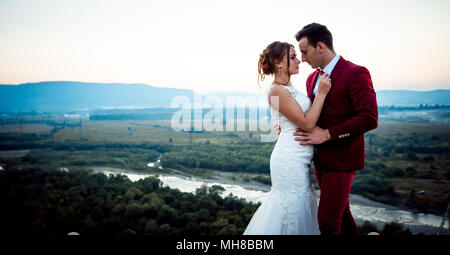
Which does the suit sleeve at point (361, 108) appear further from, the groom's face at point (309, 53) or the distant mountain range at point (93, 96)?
the distant mountain range at point (93, 96)

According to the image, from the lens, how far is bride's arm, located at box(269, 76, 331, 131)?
5.66 feet

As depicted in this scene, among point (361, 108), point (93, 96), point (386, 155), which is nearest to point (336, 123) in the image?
point (361, 108)

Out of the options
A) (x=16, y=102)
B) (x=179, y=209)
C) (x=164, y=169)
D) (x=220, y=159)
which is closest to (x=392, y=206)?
(x=179, y=209)

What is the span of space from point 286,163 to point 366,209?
1674 cm

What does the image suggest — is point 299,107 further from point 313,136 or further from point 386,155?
point 386,155

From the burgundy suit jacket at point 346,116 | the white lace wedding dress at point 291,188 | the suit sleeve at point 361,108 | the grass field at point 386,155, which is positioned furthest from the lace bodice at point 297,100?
the grass field at point 386,155

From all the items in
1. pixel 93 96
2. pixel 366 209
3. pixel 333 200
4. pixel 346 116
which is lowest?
pixel 366 209

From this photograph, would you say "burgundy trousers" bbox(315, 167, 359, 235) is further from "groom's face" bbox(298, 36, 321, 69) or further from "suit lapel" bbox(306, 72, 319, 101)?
"groom's face" bbox(298, 36, 321, 69)

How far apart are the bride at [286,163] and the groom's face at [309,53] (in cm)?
6

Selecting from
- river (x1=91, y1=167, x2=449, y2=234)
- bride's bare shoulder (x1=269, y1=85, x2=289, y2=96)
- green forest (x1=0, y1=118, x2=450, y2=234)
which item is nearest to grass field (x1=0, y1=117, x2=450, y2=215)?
green forest (x1=0, y1=118, x2=450, y2=234)

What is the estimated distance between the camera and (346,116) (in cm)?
174

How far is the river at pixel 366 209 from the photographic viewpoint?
1380cm
